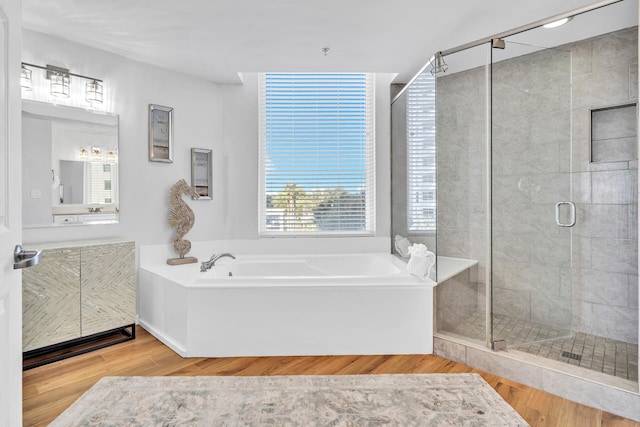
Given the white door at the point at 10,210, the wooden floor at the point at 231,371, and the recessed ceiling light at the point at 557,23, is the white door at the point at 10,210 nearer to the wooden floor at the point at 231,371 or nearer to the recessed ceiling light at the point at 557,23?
the wooden floor at the point at 231,371

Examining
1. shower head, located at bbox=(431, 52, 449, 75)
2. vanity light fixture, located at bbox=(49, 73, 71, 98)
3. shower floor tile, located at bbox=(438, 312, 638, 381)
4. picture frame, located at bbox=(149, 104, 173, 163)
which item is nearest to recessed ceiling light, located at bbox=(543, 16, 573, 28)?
shower head, located at bbox=(431, 52, 449, 75)

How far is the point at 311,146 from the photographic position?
10.7 feet

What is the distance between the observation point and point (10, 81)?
948mm

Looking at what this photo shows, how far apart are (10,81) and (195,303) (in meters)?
1.54

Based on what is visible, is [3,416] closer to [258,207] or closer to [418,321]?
[418,321]

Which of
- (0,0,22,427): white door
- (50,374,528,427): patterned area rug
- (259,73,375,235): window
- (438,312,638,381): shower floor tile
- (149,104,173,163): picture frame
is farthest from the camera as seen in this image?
(259,73,375,235): window

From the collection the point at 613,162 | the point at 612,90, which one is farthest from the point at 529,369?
the point at 612,90

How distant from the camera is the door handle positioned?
3.03 ft

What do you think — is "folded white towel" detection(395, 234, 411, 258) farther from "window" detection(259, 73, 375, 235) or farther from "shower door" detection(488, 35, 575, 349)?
"shower door" detection(488, 35, 575, 349)

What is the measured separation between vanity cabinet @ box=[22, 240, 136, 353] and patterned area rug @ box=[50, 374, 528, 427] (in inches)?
23.1

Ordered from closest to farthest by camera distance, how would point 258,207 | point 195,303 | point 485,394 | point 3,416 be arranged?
point 3,416
point 485,394
point 195,303
point 258,207

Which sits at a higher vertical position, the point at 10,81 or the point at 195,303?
the point at 10,81

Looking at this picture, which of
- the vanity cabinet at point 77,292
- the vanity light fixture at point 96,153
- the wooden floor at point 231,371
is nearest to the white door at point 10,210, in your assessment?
the wooden floor at point 231,371

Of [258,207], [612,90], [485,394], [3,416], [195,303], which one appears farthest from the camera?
[258,207]
